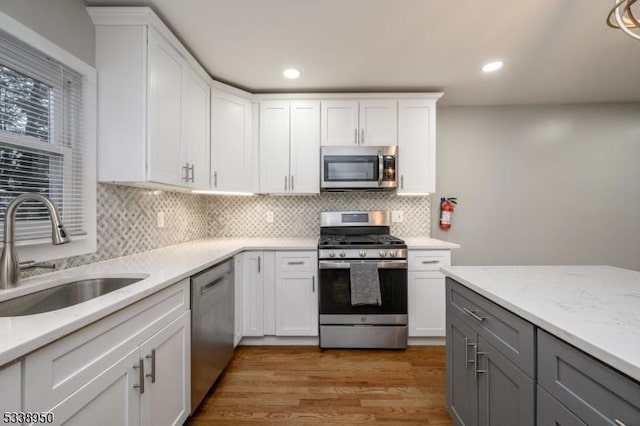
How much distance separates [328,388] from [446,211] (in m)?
2.28

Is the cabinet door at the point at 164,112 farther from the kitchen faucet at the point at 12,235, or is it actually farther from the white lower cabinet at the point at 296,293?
the white lower cabinet at the point at 296,293

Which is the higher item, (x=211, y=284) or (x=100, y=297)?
(x=100, y=297)

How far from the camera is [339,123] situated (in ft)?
9.21

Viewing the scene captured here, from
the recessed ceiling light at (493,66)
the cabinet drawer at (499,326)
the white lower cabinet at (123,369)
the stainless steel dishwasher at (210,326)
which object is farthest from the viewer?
the recessed ceiling light at (493,66)

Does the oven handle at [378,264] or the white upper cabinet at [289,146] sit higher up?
the white upper cabinet at [289,146]

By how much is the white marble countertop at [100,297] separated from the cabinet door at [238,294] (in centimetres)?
18

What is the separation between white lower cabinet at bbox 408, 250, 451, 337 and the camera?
8.29 ft

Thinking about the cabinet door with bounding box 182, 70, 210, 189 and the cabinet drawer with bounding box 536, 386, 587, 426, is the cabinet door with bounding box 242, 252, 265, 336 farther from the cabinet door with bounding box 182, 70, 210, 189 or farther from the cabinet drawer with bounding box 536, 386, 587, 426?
the cabinet drawer with bounding box 536, 386, 587, 426

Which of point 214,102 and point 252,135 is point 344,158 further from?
point 214,102

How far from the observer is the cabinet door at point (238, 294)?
91.3 inches

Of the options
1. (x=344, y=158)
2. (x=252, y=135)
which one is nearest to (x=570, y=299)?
(x=344, y=158)

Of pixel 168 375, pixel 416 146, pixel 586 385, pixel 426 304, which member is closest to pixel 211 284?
pixel 168 375

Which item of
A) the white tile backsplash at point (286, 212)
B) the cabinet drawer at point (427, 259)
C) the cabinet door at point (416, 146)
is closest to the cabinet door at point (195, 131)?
the white tile backsplash at point (286, 212)

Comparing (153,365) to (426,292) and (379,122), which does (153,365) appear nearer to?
(426,292)
